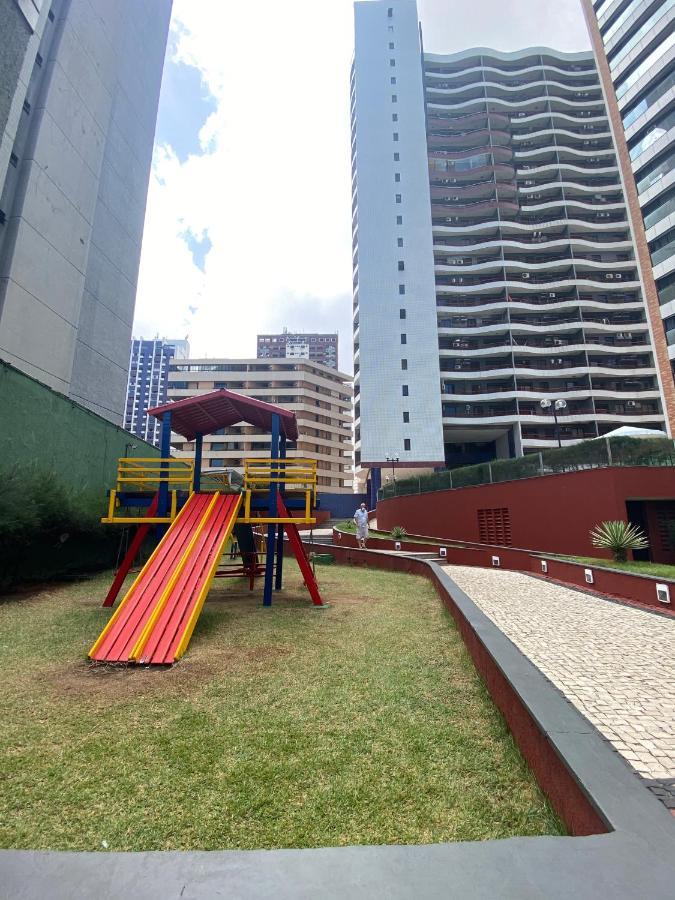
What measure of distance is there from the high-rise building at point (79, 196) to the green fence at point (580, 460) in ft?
65.7

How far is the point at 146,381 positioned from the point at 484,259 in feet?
337

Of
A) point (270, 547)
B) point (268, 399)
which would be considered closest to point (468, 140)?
point (268, 399)

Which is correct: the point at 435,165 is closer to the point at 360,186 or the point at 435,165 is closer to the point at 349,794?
the point at 360,186

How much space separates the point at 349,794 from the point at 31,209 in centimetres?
2369

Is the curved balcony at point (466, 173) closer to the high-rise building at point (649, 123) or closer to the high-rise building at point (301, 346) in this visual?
the high-rise building at point (649, 123)

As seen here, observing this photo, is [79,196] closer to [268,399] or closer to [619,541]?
[619,541]

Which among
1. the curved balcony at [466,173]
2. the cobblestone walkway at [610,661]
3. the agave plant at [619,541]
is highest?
the curved balcony at [466,173]

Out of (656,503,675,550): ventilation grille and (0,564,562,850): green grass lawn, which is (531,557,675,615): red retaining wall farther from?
(0,564,562,850): green grass lawn

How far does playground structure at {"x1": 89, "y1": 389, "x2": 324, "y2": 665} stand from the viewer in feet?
18.4

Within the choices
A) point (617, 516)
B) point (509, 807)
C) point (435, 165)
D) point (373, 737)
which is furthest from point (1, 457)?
point (435, 165)

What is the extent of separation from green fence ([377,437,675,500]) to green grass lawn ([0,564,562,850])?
1142cm

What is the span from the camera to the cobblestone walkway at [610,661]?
3061 mm

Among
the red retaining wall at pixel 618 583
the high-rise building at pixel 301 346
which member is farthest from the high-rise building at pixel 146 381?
the red retaining wall at pixel 618 583

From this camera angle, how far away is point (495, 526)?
18.5m
